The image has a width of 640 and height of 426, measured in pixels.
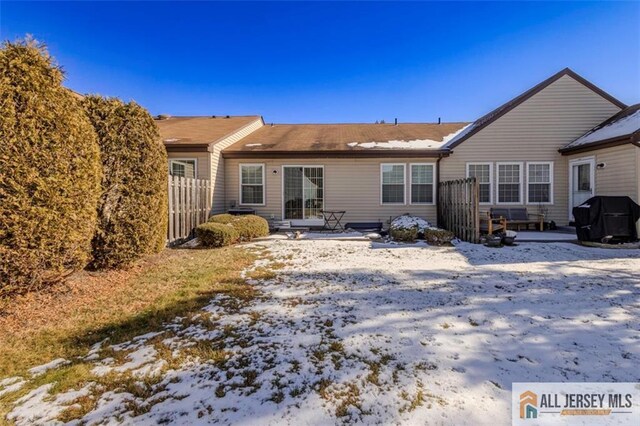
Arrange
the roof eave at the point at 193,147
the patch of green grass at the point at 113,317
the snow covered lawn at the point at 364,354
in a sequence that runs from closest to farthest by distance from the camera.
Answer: the snow covered lawn at the point at 364,354 → the patch of green grass at the point at 113,317 → the roof eave at the point at 193,147

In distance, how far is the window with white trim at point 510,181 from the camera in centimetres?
1158

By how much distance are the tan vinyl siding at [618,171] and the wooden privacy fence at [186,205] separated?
13247 millimetres

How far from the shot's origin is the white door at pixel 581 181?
34.2 ft

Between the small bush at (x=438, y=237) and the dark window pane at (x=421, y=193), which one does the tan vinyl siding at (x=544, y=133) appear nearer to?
the dark window pane at (x=421, y=193)

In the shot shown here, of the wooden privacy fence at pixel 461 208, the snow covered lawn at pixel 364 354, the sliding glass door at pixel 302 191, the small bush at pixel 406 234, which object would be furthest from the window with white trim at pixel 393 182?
the snow covered lawn at pixel 364 354

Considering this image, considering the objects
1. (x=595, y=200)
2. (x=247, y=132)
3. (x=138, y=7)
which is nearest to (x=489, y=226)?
(x=595, y=200)

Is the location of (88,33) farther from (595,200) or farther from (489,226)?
(595,200)

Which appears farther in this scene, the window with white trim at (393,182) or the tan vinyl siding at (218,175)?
the window with white trim at (393,182)

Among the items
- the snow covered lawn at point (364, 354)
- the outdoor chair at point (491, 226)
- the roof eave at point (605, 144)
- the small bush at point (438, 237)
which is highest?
the roof eave at point (605, 144)

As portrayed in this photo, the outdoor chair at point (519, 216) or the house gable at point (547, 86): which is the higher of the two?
the house gable at point (547, 86)

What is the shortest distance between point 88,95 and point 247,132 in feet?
30.9

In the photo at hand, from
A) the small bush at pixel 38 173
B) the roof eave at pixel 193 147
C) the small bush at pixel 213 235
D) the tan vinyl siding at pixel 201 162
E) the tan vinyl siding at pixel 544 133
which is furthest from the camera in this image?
the tan vinyl siding at pixel 544 133

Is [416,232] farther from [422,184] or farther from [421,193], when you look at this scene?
[422,184]

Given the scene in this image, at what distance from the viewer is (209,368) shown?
2514mm
